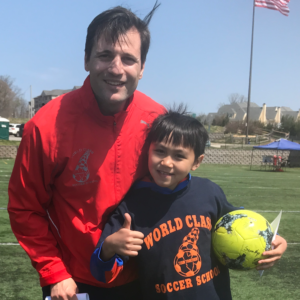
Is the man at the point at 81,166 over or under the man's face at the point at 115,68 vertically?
under

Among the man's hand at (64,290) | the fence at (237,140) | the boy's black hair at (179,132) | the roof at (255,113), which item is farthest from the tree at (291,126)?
the man's hand at (64,290)

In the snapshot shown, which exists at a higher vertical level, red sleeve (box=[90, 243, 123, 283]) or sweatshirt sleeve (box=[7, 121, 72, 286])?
sweatshirt sleeve (box=[7, 121, 72, 286])

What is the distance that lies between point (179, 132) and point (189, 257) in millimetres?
736

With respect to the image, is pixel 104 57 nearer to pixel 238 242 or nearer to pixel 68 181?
pixel 68 181

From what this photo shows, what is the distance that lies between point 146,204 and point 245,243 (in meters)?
0.66

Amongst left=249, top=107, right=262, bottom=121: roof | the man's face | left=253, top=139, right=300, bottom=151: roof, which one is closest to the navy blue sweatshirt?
the man's face

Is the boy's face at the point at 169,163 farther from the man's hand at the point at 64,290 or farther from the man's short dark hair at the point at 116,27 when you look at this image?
the man's hand at the point at 64,290

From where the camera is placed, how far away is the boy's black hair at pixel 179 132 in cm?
211

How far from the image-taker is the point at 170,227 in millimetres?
2037

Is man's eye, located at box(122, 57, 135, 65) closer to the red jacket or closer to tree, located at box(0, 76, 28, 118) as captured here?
the red jacket

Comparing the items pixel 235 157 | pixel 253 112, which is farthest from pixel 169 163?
pixel 253 112

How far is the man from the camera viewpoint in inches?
75.4

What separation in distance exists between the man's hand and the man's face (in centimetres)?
104

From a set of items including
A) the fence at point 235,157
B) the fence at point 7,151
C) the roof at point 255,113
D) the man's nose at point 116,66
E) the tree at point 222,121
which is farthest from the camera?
the roof at point 255,113
